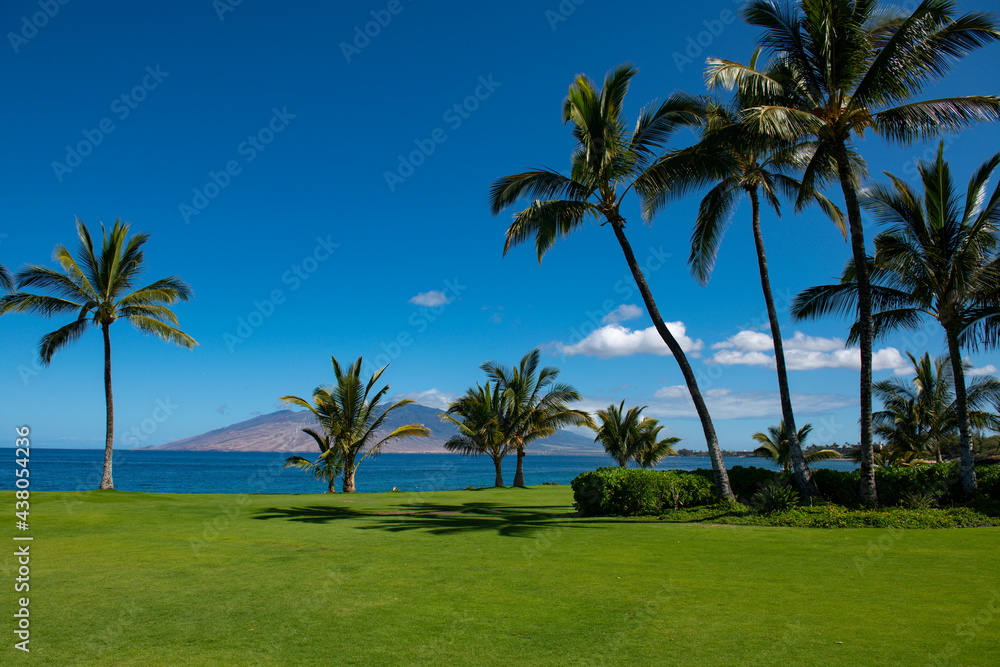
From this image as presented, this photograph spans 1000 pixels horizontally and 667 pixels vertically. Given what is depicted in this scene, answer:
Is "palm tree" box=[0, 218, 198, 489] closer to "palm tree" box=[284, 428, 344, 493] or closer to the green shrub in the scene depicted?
"palm tree" box=[284, 428, 344, 493]

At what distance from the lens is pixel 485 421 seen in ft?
104

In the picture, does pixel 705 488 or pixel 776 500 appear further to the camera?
pixel 705 488

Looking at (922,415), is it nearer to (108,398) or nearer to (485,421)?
(485,421)

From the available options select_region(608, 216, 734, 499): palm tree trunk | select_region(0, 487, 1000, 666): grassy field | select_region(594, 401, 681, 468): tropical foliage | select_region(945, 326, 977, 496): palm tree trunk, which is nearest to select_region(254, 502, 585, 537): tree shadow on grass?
select_region(0, 487, 1000, 666): grassy field

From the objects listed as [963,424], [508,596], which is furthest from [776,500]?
[508,596]

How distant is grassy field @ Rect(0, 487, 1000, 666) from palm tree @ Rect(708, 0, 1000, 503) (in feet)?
21.3

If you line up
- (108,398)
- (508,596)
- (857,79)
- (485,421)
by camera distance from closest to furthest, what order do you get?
(508,596), (857,79), (108,398), (485,421)

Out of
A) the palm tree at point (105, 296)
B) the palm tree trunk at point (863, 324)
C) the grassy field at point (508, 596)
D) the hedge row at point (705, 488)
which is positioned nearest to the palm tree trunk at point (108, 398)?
the palm tree at point (105, 296)

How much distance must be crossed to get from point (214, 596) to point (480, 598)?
298cm

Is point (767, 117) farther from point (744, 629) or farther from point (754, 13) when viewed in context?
point (744, 629)

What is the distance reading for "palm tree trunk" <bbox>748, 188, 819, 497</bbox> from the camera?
14.3m

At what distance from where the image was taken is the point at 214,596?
6375 millimetres

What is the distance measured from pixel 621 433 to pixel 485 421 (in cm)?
970

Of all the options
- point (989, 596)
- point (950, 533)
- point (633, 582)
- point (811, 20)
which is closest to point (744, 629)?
point (633, 582)
